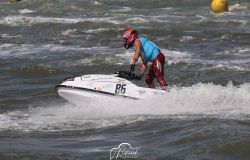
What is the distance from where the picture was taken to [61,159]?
11125 millimetres

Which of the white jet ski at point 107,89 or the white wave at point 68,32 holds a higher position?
the white jet ski at point 107,89

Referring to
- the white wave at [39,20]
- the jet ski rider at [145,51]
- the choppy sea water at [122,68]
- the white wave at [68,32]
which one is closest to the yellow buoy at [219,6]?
the choppy sea water at [122,68]

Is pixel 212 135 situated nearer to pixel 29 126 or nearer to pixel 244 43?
pixel 29 126

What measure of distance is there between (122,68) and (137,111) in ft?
22.1

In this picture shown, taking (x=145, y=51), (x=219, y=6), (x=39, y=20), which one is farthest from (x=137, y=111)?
(x=219, y=6)

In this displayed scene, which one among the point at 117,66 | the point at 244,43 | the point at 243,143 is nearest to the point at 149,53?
the point at 243,143

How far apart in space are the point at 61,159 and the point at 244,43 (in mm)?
15581

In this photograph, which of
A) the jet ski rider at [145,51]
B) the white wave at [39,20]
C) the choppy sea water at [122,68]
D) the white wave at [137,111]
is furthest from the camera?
the white wave at [39,20]

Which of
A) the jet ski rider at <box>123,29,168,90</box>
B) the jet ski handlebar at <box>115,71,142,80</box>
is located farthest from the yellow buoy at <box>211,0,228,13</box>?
the jet ski handlebar at <box>115,71,142,80</box>

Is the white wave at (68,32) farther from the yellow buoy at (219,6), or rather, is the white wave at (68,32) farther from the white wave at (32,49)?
the yellow buoy at (219,6)

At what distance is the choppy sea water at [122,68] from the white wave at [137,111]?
0.02m

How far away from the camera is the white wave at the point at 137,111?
14.2 meters

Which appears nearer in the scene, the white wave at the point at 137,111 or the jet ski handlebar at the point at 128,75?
the white wave at the point at 137,111

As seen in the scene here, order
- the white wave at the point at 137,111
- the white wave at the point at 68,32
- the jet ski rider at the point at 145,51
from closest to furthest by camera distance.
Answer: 1. the white wave at the point at 137,111
2. the jet ski rider at the point at 145,51
3. the white wave at the point at 68,32
